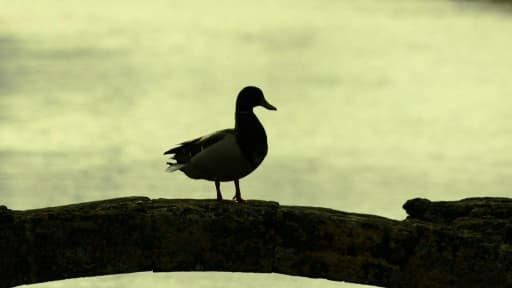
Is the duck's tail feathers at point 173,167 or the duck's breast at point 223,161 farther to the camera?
the duck's tail feathers at point 173,167

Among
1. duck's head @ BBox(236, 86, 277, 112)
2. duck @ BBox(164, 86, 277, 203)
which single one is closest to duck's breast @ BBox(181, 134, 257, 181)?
duck @ BBox(164, 86, 277, 203)

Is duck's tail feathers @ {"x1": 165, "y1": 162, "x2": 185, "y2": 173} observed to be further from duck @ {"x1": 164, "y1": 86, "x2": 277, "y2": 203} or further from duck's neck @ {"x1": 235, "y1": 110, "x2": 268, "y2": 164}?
duck's neck @ {"x1": 235, "y1": 110, "x2": 268, "y2": 164}

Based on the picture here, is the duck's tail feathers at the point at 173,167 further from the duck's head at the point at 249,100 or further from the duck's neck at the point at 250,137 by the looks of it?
the duck's head at the point at 249,100

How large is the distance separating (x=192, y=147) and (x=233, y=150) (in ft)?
1.55

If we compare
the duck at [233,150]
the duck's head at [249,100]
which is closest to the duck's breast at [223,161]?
the duck at [233,150]

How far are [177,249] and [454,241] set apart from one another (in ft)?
9.53

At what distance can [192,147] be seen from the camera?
1059 centimetres

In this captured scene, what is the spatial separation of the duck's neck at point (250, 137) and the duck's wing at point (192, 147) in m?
0.14

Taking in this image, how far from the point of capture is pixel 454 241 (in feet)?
37.7

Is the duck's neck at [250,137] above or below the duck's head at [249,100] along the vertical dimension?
below

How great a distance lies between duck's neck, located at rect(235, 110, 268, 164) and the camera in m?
10.3

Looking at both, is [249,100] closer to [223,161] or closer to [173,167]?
[223,161]

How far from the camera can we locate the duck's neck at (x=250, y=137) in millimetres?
10344

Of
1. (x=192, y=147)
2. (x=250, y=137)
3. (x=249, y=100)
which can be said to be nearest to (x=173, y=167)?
(x=192, y=147)
